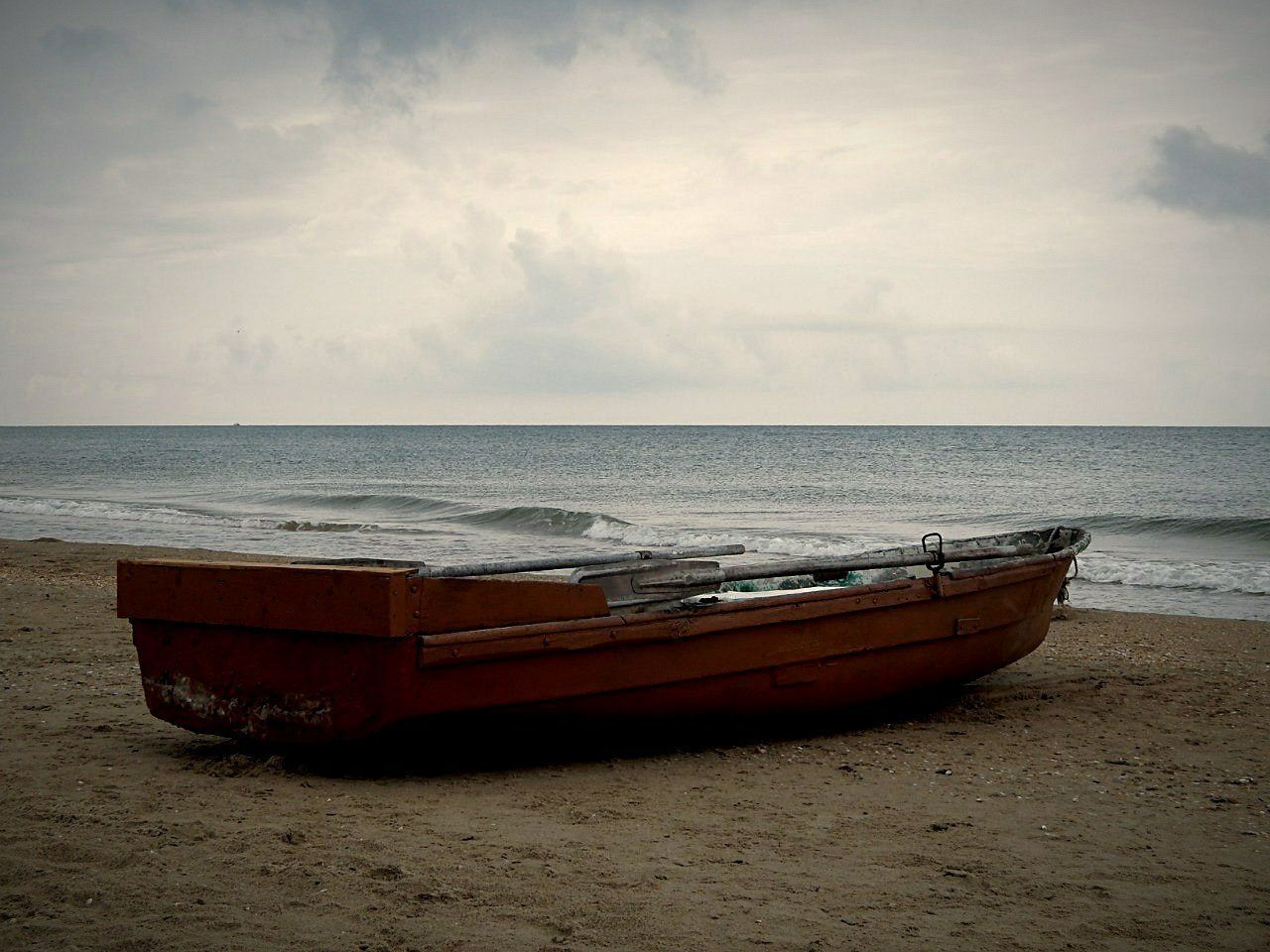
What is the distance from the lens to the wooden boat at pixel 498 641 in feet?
15.1

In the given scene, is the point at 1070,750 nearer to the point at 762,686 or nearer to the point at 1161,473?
the point at 762,686

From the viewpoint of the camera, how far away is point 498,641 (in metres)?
4.74

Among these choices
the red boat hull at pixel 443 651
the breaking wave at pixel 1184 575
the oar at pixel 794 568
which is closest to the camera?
the red boat hull at pixel 443 651

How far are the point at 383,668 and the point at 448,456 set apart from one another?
64.2 metres

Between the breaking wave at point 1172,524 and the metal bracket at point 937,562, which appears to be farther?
the breaking wave at point 1172,524

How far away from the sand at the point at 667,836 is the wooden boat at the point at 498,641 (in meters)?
0.34

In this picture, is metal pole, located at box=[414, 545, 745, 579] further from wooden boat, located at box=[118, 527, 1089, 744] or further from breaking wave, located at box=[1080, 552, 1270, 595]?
breaking wave, located at box=[1080, 552, 1270, 595]

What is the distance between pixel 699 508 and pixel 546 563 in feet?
78.5

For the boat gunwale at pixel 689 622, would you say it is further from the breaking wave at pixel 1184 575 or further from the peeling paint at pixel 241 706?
the breaking wave at pixel 1184 575

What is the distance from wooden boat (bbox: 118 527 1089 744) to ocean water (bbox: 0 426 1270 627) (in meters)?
8.32

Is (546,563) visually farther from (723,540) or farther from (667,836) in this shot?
(723,540)

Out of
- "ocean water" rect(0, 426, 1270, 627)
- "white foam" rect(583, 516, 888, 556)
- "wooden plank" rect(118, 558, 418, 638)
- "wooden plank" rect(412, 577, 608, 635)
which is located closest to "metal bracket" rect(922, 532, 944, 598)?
"wooden plank" rect(412, 577, 608, 635)

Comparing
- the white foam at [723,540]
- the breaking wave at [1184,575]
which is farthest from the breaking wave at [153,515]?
the breaking wave at [1184,575]

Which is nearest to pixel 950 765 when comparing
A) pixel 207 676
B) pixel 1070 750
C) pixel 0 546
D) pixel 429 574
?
pixel 1070 750
